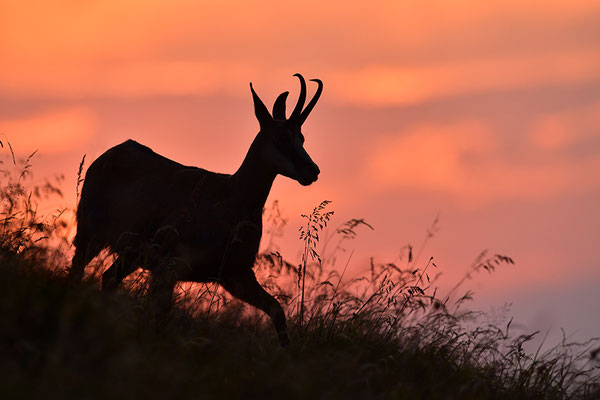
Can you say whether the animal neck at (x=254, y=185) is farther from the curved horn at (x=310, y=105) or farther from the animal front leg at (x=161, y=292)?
the animal front leg at (x=161, y=292)

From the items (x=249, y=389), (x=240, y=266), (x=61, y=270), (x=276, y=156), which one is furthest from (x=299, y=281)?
(x=249, y=389)

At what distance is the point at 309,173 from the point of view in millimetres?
8789

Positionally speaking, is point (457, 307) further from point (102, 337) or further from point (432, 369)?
point (102, 337)

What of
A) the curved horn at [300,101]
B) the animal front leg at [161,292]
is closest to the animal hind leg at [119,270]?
the animal front leg at [161,292]

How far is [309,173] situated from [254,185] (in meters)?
0.69

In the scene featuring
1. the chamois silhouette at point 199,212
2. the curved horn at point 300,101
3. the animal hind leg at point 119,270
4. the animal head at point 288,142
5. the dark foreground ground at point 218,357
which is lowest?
the dark foreground ground at point 218,357

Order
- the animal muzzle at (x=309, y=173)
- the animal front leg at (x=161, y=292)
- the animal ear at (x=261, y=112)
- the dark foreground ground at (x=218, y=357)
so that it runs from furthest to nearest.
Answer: the animal ear at (x=261, y=112) → the animal muzzle at (x=309, y=173) → the animal front leg at (x=161, y=292) → the dark foreground ground at (x=218, y=357)

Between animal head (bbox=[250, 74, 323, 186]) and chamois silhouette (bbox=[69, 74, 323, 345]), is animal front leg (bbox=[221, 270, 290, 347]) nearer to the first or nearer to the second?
chamois silhouette (bbox=[69, 74, 323, 345])

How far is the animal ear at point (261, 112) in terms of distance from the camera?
9.33m

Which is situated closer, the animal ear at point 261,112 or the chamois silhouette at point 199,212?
the chamois silhouette at point 199,212

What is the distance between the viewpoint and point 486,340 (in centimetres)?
791

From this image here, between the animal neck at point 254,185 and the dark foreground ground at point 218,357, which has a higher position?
the animal neck at point 254,185

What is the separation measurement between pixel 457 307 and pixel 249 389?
3338mm

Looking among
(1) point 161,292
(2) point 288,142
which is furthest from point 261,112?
(1) point 161,292
